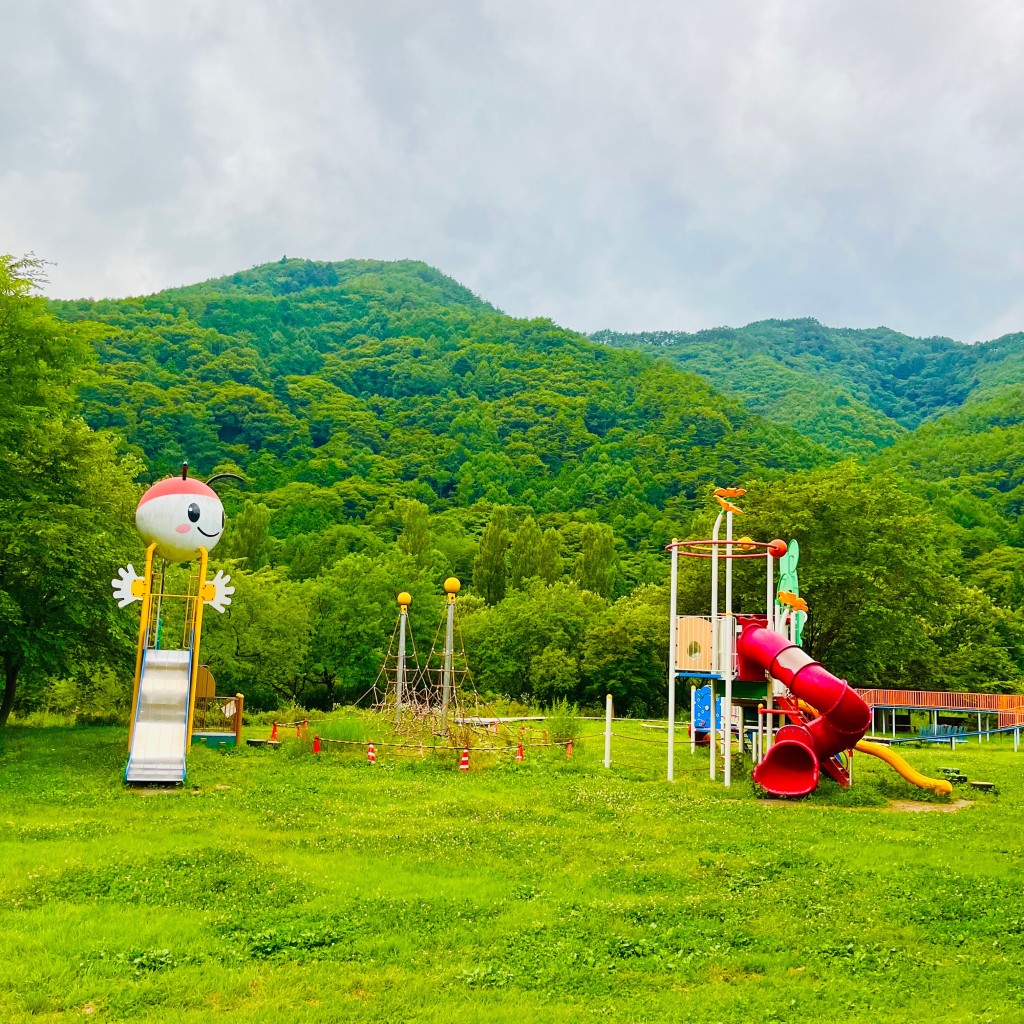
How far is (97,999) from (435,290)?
169 m

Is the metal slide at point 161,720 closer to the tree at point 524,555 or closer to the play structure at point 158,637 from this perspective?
the play structure at point 158,637

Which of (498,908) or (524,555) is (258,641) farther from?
(498,908)

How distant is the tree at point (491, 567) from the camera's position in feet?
198

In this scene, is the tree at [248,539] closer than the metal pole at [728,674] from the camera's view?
No

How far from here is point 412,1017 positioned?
695 cm

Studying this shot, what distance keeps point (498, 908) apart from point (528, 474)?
258 feet

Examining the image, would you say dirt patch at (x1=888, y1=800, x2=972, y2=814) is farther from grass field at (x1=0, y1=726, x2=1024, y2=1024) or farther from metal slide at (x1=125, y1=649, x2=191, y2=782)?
metal slide at (x1=125, y1=649, x2=191, y2=782)

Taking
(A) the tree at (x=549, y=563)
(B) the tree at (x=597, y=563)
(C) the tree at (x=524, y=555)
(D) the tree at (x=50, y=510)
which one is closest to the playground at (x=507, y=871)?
(D) the tree at (x=50, y=510)

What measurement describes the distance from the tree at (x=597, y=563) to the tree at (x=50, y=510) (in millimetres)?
37770

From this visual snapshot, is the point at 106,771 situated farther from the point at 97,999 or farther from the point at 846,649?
the point at 846,649

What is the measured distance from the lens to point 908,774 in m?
18.1

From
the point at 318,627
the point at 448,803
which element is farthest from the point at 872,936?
the point at 318,627

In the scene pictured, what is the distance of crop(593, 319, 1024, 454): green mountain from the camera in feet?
361

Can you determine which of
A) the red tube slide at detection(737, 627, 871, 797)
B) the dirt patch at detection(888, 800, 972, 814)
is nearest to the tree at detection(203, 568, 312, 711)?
the red tube slide at detection(737, 627, 871, 797)
